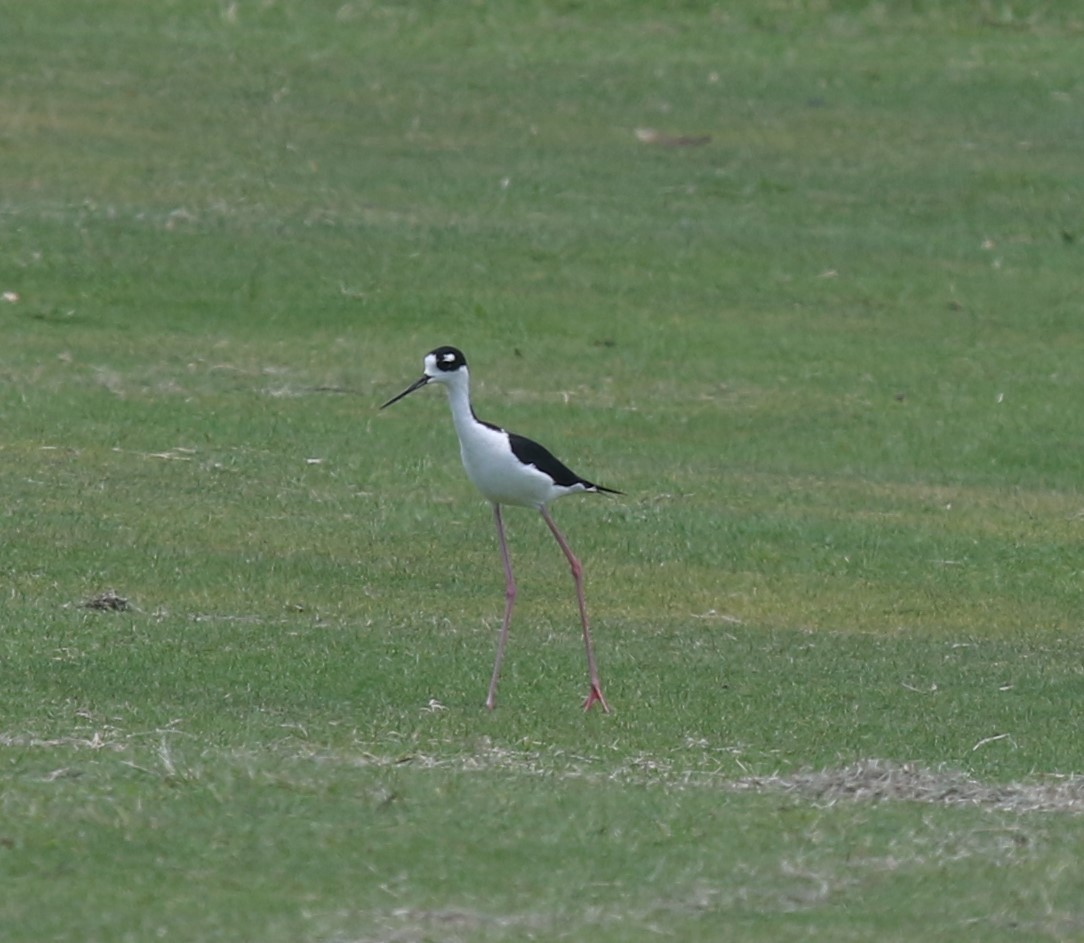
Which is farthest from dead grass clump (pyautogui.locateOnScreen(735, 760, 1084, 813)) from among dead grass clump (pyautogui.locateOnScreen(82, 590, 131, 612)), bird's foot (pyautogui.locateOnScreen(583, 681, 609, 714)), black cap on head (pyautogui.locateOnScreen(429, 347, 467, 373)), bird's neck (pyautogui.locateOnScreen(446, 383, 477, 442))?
→ dead grass clump (pyautogui.locateOnScreen(82, 590, 131, 612))

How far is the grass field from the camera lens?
8.45 m

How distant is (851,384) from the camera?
2022 centimetres

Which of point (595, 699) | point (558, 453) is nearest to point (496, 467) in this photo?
point (595, 699)

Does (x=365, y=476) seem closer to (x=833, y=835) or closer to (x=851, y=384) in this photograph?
(x=851, y=384)

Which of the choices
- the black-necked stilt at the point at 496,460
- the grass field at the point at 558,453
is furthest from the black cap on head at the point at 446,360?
the grass field at the point at 558,453

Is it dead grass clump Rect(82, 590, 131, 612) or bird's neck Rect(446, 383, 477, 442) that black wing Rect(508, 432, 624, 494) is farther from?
dead grass clump Rect(82, 590, 131, 612)

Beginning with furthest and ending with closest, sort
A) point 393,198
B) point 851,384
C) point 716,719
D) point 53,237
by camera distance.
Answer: point 393,198 < point 53,237 < point 851,384 < point 716,719

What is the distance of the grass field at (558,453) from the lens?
845cm

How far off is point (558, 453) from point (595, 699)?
6.26m

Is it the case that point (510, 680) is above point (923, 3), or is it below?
below

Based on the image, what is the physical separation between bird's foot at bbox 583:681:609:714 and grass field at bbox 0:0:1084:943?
0.57 ft

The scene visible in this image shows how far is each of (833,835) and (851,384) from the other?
38.2 feet

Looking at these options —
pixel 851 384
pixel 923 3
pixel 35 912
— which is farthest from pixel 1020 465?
pixel 923 3

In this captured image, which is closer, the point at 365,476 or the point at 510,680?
the point at 510,680
